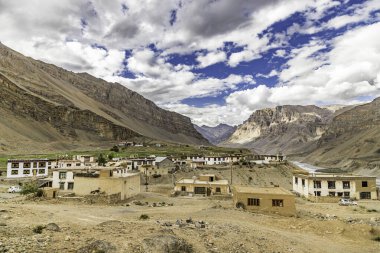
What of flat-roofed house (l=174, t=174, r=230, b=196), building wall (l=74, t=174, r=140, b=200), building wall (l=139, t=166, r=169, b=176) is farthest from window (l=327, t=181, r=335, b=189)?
building wall (l=139, t=166, r=169, b=176)

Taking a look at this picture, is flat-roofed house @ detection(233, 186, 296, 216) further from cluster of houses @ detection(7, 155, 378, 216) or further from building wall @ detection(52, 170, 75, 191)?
building wall @ detection(52, 170, 75, 191)

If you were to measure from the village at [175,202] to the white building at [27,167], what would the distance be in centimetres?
22

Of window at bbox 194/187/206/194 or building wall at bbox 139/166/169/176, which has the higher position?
building wall at bbox 139/166/169/176

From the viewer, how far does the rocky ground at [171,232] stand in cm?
2281

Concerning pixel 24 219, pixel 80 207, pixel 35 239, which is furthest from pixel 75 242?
pixel 80 207

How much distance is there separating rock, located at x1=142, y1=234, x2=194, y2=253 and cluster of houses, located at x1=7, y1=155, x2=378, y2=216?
25.0 m

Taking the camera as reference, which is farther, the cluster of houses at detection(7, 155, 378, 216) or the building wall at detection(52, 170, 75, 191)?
the building wall at detection(52, 170, 75, 191)

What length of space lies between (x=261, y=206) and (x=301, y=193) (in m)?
38.2

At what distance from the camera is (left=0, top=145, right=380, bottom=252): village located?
30.3 m

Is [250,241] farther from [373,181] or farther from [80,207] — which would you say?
[373,181]

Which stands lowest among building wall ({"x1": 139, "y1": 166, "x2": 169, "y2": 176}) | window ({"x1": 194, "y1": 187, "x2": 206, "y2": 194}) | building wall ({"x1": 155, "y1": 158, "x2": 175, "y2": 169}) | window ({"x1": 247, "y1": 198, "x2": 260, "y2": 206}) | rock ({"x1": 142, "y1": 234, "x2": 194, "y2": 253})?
rock ({"x1": 142, "y1": 234, "x2": 194, "y2": 253})

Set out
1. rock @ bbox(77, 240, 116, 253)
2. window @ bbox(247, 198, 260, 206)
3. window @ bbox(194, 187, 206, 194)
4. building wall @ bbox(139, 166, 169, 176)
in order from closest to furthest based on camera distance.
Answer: rock @ bbox(77, 240, 116, 253), window @ bbox(247, 198, 260, 206), window @ bbox(194, 187, 206, 194), building wall @ bbox(139, 166, 169, 176)

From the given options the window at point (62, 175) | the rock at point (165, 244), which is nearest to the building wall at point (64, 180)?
the window at point (62, 175)

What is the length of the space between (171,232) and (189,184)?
146ft
